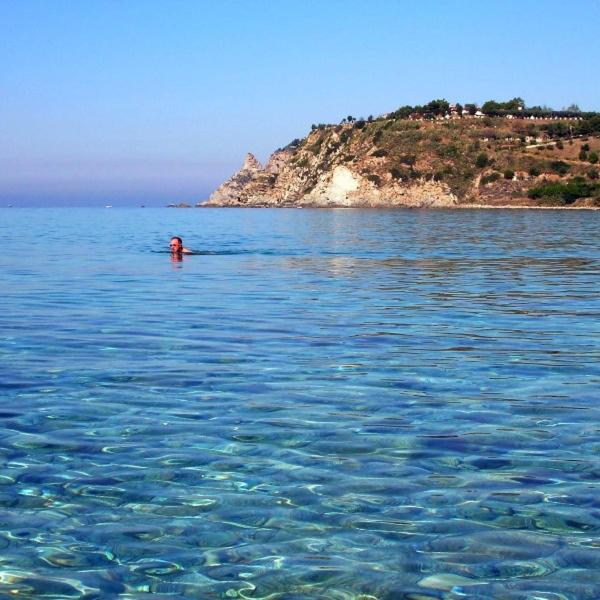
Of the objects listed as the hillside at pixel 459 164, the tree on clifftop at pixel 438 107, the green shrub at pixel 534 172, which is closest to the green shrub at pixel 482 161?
the hillside at pixel 459 164

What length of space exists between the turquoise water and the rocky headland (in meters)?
121

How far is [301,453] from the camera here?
7441mm

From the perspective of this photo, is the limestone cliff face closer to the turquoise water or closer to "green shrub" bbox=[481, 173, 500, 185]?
"green shrub" bbox=[481, 173, 500, 185]

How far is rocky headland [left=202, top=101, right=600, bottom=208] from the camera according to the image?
5615 inches

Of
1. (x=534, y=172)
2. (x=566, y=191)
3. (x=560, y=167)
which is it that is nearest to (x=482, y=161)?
(x=534, y=172)

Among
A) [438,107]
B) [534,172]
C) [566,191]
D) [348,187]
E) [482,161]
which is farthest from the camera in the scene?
[438,107]

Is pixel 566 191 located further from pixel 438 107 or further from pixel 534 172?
pixel 438 107

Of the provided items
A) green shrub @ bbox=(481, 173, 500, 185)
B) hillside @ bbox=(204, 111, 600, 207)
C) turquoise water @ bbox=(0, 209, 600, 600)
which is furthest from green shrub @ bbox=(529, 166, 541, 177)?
turquoise water @ bbox=(0, 209, 600, 600)

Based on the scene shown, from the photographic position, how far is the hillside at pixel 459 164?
5615 inches

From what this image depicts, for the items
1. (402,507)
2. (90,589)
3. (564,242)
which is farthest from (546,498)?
(564,242)

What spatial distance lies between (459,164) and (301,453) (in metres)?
153

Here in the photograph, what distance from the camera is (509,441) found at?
25.4ft

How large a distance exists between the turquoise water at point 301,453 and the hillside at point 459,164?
120046 mm

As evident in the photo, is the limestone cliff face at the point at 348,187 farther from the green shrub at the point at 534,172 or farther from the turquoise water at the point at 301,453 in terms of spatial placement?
the turquoise water at the point at 301,453
